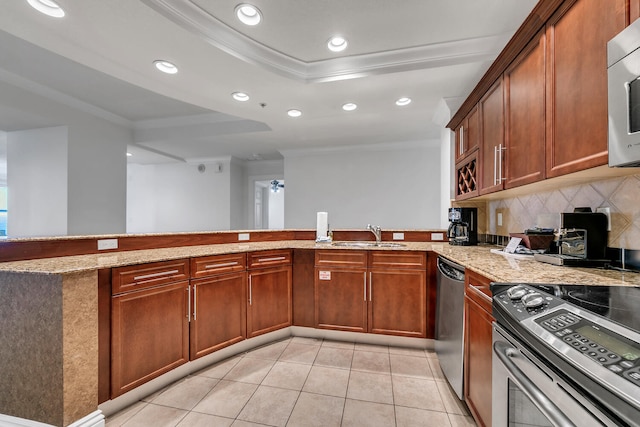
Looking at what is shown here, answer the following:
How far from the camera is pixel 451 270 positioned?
5.86ft

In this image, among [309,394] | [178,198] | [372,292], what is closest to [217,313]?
[309,394]

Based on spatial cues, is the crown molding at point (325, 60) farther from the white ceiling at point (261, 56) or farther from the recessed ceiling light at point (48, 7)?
the recessed ceiling light at point (48, 7)

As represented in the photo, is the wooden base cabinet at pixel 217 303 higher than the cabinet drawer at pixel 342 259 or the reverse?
the reverse

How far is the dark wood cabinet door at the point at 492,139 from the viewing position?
180 cm

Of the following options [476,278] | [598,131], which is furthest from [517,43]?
[476,278]

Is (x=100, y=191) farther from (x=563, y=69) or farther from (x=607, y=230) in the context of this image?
(x=607, y=230)

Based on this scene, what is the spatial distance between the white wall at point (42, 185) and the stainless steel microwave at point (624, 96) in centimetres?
494

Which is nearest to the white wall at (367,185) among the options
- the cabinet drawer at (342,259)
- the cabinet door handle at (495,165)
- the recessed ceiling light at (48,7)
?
the cabinet drawer at (342,259)

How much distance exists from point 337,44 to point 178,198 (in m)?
5.37

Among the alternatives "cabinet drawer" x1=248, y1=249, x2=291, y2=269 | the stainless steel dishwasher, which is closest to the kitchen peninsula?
the stainless steel dishwasher

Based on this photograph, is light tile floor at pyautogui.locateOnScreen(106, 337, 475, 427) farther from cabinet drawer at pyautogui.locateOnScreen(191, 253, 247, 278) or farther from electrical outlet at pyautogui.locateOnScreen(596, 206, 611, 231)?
electrical outlet at pyautogui.locateOnScreen(596, 206, 611, 231)

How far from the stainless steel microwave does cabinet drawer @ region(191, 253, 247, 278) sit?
2.24 meters

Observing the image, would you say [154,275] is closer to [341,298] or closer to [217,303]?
[217,303]

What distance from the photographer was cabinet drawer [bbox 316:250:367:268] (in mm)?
2471
